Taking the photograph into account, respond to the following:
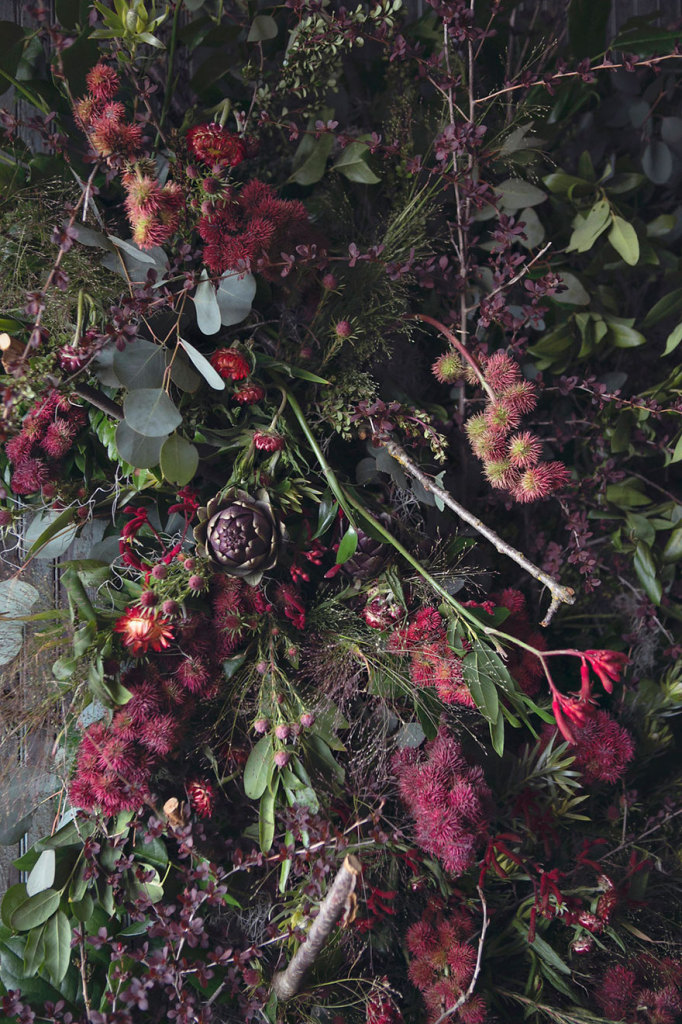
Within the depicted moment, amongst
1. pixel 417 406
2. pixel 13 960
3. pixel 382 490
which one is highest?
pixel 417 406

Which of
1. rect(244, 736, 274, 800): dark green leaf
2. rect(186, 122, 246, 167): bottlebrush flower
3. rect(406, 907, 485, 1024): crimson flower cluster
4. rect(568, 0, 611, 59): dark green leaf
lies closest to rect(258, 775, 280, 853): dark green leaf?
rect(244, 736, 274, 800): dark green leaf

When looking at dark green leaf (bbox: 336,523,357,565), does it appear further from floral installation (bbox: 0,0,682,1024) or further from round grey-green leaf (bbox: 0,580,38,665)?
round grey-green leaf (bbox: 0,580,38,665)

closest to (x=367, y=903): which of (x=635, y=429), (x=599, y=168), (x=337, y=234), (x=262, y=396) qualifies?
(x=262, y=396)

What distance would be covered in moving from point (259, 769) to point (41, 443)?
0.56 meters

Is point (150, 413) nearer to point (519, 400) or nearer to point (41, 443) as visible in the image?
point (41, 443)

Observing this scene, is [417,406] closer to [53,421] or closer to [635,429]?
[635,429]

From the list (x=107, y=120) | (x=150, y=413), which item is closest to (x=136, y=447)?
(x=150, y=413)

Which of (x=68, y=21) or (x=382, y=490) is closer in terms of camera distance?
(x=68, y=21)

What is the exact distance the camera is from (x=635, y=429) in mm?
1275

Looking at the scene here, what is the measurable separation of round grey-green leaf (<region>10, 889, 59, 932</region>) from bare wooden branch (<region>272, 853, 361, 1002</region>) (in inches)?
13.2

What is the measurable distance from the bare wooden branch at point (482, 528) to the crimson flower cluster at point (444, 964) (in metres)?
0.49

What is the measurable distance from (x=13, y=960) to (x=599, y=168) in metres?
1.55

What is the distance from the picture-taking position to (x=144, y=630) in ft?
3.30

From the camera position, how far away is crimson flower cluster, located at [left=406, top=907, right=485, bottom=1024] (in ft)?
3.56
